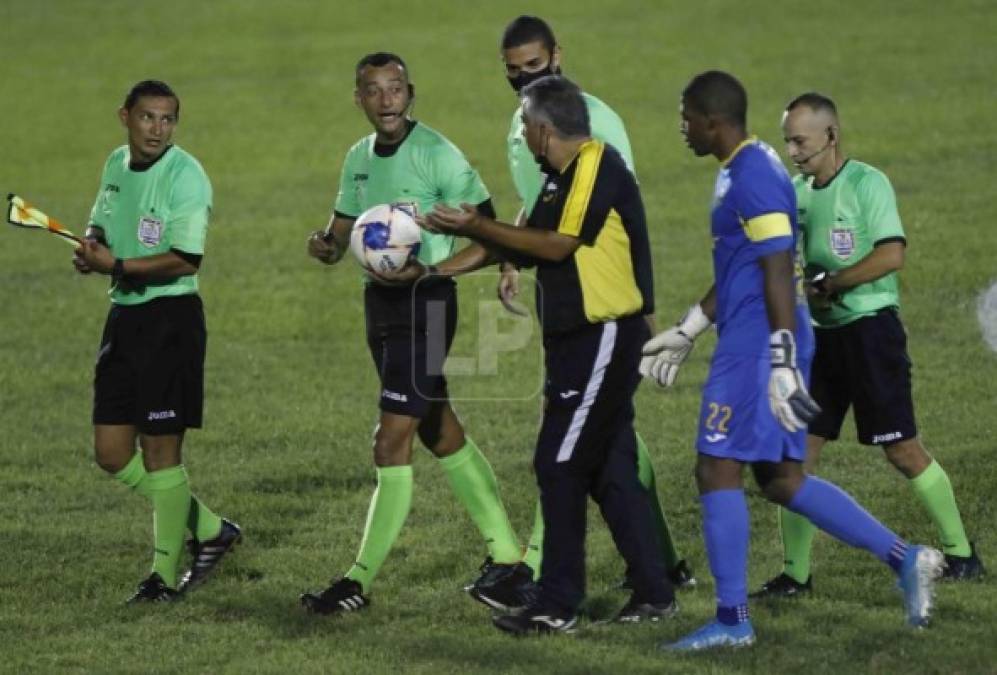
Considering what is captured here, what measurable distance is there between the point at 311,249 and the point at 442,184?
0.69m

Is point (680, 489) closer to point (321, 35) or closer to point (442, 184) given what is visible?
point (442, 184)

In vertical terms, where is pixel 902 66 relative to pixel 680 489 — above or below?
Result: above

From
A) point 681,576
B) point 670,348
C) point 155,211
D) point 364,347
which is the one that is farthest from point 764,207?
point 364,347

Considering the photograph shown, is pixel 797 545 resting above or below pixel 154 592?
above

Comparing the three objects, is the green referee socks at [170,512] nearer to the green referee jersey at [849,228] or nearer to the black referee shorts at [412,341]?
the black referee shorts at [412,341]

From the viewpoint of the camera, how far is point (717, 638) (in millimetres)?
7613

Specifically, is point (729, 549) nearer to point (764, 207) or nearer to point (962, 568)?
point (764, 207)

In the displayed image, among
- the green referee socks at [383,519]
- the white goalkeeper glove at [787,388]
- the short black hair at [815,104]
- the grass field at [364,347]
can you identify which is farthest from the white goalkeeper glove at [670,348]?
the green referee socks at [383,519]

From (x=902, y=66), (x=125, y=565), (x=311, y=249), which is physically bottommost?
(x=125, y=565)

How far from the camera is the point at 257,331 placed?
1712 centimetres

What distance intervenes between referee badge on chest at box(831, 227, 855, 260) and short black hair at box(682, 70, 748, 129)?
1362mm

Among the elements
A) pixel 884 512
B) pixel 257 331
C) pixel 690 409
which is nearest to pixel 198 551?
pixel 884 512

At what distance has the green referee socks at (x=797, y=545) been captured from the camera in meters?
8.56

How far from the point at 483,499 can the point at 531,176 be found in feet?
5.12
